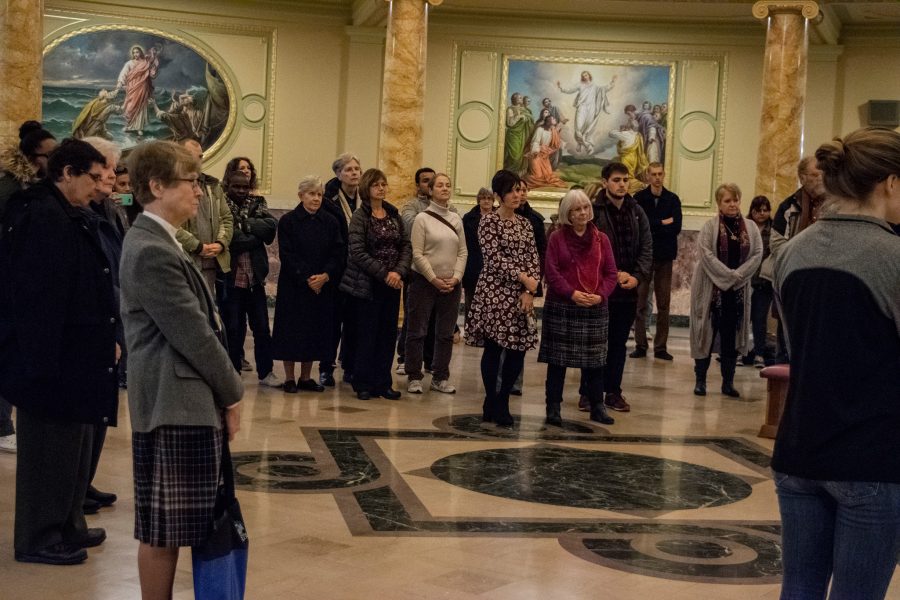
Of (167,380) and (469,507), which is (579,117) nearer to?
(469,507)

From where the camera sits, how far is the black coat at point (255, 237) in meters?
9.42

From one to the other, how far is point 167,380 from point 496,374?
5208 mm

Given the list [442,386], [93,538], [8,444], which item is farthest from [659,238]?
[93,538]

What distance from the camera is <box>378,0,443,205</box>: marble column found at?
14.6m

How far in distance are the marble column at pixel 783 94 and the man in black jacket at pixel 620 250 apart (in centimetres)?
587

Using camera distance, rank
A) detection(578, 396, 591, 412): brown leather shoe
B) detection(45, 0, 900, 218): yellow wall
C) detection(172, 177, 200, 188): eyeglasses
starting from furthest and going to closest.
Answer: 1. detection(45, 0, 900, 218): yellow wall
2. detection(578, 396, 591, 412): brown leather shoe
3. detection(172, 177, 200, 188): eyeglasses

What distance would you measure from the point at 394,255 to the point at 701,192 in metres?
9.34

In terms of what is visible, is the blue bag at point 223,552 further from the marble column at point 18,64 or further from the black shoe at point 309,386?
the marble column at point 18,64

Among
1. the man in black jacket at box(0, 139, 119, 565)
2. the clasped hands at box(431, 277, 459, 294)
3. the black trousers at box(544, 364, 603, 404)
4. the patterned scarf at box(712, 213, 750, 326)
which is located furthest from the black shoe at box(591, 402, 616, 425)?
the man in black jacket at box(0, 139, 119, 565)

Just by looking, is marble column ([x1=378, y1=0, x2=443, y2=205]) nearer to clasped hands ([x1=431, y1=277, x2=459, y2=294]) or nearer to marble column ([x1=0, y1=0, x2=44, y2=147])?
marble column ([x1=0, y1=0, x2=44, y2=147])

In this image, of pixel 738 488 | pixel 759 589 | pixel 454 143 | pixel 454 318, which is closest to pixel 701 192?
pixel 454 143

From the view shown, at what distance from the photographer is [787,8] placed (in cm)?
1458

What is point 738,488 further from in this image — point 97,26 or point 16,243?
point 97,26

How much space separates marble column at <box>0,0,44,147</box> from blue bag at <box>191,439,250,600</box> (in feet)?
33.7
